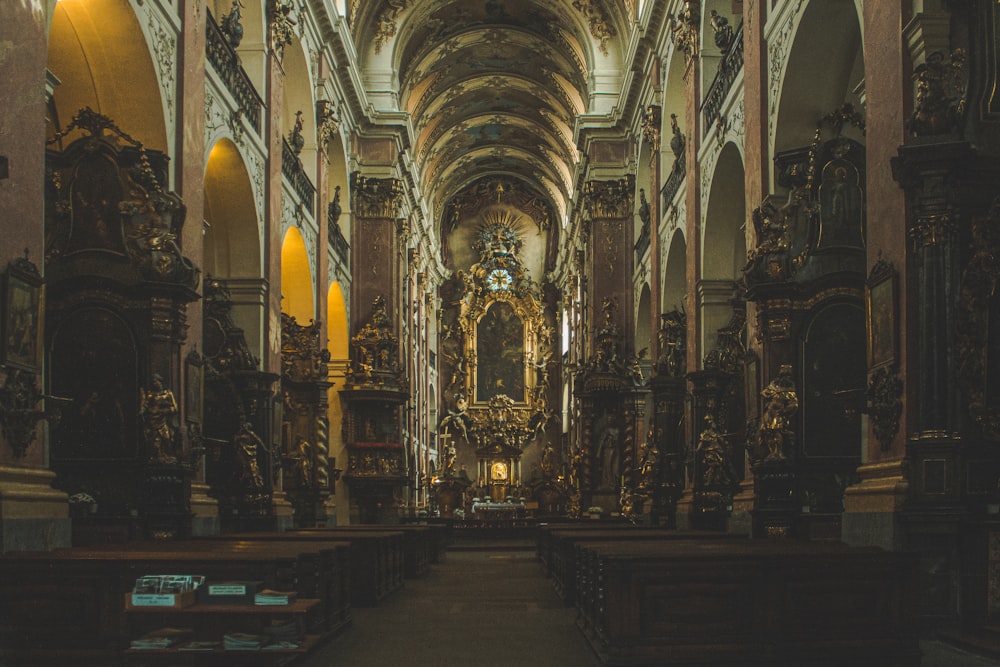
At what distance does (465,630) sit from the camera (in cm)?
1031

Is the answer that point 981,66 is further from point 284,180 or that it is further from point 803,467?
point 284,180

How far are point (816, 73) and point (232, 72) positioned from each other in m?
7.93

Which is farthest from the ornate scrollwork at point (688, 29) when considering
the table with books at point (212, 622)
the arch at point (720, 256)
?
the table with books at point (212, 622)

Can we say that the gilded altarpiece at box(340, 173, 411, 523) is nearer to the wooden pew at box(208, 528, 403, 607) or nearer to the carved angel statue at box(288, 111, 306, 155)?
the carved angel statue at box(288, 111, 306, 155)

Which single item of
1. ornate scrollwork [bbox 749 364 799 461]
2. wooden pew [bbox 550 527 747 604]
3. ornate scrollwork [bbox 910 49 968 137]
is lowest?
wooden pew [bbox 550 527 747 604]

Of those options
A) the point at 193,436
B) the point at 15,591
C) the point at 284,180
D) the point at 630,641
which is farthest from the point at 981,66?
the point at 284,180

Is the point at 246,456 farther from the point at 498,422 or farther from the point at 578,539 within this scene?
the point at 498,422

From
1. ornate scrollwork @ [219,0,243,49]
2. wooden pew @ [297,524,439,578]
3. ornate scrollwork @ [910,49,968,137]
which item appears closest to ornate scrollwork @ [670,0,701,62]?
ornate scrollwork @ [219,0,243,49]

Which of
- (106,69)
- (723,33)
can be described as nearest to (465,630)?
(106,69)

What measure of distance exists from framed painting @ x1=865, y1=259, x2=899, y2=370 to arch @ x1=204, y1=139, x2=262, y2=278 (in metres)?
10.4

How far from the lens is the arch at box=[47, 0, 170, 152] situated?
39.3 ft

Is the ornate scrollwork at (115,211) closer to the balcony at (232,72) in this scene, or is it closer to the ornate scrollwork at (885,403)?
the balcony at (232,72)

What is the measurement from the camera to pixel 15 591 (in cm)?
791

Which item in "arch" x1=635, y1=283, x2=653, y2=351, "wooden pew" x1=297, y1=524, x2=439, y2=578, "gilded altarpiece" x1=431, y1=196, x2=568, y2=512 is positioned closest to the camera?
"wooden pew" x1=297, y1=524, x2=439, y2=578
